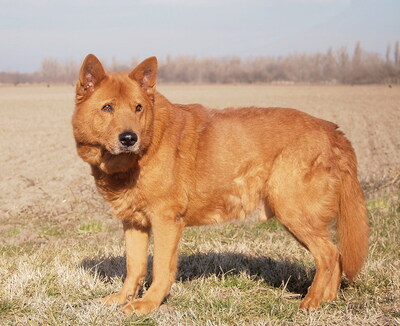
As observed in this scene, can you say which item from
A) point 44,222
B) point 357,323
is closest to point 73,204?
point 44,222

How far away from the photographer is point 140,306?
4785 millimetres

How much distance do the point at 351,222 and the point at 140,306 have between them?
92.3 inches

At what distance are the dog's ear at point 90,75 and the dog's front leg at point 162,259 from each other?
4.54ft

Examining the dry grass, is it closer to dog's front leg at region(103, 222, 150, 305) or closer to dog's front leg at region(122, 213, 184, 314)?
dog's front leg at region(122, 213, 184, 314)

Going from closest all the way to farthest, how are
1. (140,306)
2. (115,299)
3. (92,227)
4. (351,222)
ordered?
(140,306)
(115,299)
(351,222)
(92,227)

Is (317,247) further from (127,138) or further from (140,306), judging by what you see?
(127,138)

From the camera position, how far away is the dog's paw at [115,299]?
4996mm

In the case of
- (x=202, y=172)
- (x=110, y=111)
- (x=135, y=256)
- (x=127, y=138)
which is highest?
(x=110, y=111)

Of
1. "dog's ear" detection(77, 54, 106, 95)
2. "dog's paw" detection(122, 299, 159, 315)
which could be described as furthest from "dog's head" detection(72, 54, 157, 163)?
"dog's paw" detection(122, 299, 159, 315)

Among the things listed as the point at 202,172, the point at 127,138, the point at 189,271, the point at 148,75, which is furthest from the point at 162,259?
the point at 148,75

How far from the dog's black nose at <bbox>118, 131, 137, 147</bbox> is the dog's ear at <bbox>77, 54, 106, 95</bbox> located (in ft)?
2.02

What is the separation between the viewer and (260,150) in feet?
16.9

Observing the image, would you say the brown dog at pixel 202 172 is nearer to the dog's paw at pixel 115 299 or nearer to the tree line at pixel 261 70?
the dog's paw at pixel 115 299

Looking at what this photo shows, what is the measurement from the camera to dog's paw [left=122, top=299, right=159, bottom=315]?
4.73 metres
